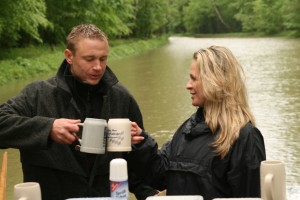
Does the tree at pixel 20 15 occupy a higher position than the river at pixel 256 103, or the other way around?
the tree at pixel 20 15

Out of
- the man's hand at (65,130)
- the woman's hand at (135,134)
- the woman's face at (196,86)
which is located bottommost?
the woman's hand at (135,134)

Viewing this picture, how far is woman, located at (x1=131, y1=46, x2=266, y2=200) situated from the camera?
2949 millimetres

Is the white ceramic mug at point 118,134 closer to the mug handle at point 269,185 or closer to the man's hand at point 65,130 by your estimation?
the man's hand at point 65,130

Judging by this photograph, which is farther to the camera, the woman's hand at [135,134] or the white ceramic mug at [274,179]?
the woman's hand at [135,134]

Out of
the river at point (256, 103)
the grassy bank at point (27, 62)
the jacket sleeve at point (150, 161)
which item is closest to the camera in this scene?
the jacket sleeve at point (150, 161)

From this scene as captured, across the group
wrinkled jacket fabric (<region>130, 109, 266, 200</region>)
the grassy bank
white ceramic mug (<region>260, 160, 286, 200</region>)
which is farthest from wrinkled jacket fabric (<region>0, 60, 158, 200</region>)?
the grassy bank

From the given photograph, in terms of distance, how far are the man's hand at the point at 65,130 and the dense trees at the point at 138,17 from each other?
18668 mm

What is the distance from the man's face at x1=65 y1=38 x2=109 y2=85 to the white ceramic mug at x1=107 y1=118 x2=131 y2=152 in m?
0.50

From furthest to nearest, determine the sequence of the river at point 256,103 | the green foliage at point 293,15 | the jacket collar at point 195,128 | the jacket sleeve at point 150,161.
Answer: the green foliage at point 293,15
the river at point 256,103
the jacket sleeve at point 150,161
the jacket collar at point 195,128

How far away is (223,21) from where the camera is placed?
104 m

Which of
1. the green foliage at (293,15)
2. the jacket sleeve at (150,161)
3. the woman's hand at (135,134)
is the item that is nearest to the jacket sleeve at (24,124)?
the woman's hand at (135,134)

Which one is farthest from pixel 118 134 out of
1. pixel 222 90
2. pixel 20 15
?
pixel 20 15

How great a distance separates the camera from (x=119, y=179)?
2.48m

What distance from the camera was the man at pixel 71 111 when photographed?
314 centimetres
